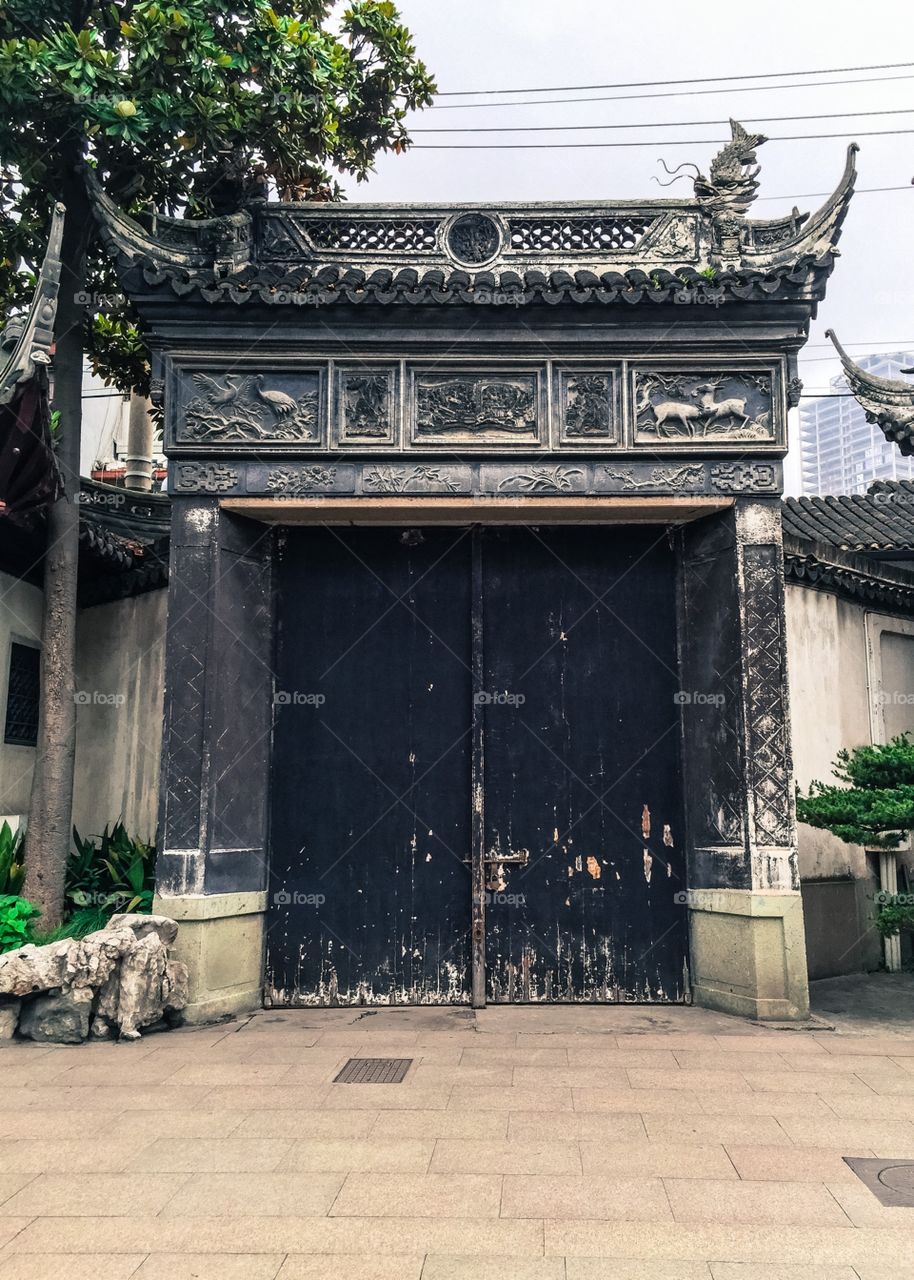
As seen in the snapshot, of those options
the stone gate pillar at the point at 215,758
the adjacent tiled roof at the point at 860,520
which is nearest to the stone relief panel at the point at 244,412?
the stone gate pillar at the point at 215,758

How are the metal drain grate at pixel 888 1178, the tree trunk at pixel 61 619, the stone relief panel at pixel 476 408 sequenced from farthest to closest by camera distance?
the stone relief panel at pixel 476 408 → the tree trunk at pixel 61 619 → the metal drain grate at pixel 888 1178

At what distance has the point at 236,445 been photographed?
806 cm

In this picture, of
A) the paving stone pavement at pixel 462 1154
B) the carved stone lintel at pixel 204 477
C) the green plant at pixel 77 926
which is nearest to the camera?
the paving stone pavement at pixel 462 1154

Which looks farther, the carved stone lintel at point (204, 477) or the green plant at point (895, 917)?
the carved stone lintel at point (204, 477)

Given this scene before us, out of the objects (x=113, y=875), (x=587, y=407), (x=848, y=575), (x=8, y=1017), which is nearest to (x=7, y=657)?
(x=113, y=875)

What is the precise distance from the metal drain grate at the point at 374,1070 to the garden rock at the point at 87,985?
160cm

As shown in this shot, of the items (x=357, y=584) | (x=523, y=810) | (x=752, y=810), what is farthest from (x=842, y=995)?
(x=357, y=584)

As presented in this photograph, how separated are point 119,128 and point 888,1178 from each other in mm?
8399

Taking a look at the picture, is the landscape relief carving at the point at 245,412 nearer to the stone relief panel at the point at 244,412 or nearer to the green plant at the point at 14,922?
the stone relief panel at the point at 244,412

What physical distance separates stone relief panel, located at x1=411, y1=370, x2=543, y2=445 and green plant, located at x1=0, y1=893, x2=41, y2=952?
4642mm

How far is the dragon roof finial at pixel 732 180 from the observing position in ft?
27.4

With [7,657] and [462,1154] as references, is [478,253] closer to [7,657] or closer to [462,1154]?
[7,657]

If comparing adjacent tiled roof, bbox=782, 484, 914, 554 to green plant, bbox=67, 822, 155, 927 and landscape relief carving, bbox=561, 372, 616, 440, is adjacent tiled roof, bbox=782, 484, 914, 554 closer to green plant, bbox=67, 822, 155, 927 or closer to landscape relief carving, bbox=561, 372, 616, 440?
landscape relief carving, bbox=561, 372, 616, 440

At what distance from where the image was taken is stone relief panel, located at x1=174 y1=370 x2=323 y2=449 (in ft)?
26.5
